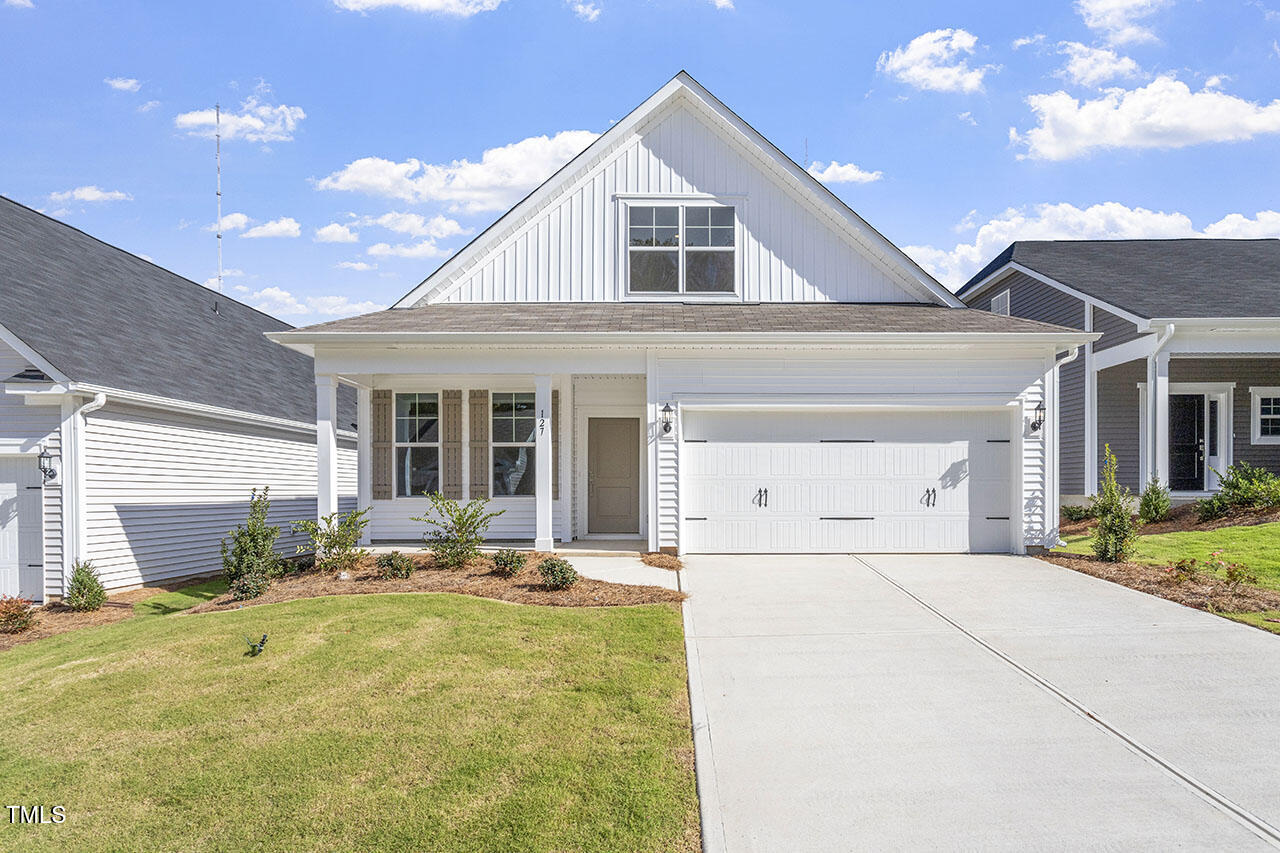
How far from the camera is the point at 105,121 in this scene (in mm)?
17688

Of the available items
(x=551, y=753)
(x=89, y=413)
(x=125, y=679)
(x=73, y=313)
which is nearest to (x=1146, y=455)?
(x=551, y=753)

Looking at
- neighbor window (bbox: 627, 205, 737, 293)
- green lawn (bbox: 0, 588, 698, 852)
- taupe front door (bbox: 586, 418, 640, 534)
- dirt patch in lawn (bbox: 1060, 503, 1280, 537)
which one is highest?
neighbor window (bbox: 627, 205, 737, 293)

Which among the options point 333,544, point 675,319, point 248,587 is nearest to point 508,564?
point 333,544

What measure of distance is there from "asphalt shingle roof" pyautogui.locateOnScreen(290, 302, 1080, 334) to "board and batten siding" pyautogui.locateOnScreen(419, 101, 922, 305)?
0.33m

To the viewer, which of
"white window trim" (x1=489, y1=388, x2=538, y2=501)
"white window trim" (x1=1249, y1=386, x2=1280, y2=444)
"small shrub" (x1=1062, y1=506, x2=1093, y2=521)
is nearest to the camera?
"white window trim" (x1=489, y1=388, x2=538, y2=501)

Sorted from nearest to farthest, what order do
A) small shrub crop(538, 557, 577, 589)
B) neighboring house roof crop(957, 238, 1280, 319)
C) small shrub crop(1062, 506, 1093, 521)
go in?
1. small shrub crop(538, 557, 577, 589)
2. neighboring house roof crop(957, 238, 1280, 319)
3. small shrub crop(1062, 506, 1093, 521)

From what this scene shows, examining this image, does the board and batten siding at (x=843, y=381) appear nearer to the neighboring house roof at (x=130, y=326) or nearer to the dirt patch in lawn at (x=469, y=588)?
the dirt patch in lawn at (x=469, y=588)

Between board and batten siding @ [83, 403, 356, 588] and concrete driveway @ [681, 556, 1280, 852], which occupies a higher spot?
board and batten siding @ [83, 403, 356, 588]

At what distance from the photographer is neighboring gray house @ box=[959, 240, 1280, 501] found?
1307 cm

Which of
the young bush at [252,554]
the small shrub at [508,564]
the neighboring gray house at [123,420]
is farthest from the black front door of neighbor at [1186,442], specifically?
the neighboring gray house at [123,420]

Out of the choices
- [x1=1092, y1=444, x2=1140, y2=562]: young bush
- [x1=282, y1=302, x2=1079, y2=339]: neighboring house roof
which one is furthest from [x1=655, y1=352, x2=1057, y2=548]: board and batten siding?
[x1=1092, y1=444, x2=1140, y2=562]: young bush

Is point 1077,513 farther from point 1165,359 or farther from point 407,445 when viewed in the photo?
point 407,445

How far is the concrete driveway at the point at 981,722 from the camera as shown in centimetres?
366

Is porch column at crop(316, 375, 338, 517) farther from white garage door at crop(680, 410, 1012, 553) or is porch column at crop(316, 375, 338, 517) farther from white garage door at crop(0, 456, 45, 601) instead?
white garage door at crop(680, 410, 1012, 553)
